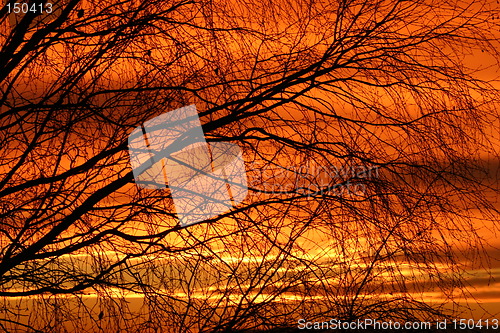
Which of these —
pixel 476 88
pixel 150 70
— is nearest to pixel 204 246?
pixel 150 70

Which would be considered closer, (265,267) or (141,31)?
(265,267)

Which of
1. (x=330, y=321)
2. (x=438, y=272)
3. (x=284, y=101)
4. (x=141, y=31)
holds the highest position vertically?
(x=141, y=31)

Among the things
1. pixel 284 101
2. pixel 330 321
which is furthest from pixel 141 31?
pixel 330 321

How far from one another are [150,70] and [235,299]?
1502mm

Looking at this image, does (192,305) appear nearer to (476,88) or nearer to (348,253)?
(348,253)

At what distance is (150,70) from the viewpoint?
4.53 m

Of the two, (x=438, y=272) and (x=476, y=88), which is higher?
(x=476, y=88)

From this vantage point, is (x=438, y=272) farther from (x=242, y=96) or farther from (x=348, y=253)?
(x=242, y=96)

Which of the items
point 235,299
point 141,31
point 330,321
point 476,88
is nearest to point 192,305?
point 235,299

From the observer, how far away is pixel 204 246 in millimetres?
4324

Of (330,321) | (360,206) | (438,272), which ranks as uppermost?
(360,206)

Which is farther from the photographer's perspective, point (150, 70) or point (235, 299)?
point (150, 70)

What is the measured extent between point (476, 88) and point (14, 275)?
3121mm

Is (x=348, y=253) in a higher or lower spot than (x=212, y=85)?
lower
